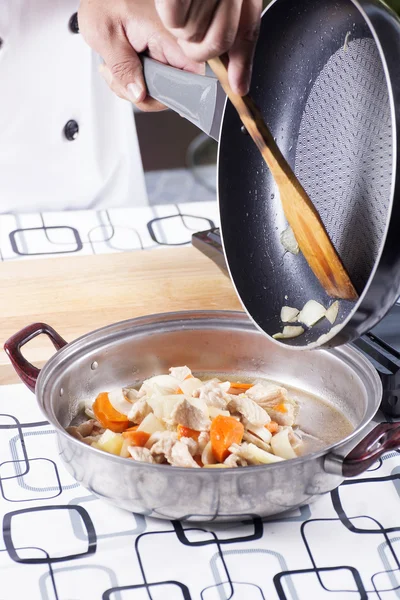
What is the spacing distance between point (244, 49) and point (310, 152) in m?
0.14

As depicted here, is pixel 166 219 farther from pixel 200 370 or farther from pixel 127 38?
pixel 200 370

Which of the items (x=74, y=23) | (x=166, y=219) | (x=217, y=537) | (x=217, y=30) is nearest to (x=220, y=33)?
(x=217, y=30)

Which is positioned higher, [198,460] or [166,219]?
[198,460]

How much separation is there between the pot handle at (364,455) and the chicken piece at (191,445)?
0.45ft

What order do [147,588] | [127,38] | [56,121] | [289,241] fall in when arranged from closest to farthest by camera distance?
1. [147,588]
2. [289,241]
3. [127,38]
4. [56,121]

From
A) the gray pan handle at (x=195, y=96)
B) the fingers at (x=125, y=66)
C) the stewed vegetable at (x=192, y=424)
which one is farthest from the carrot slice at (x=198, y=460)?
the fingers at (x=125, y=66)

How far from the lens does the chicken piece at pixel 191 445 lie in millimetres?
819

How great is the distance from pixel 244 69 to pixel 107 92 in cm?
97

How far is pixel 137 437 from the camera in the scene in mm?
842

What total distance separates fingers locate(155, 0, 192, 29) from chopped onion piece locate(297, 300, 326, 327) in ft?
1.09

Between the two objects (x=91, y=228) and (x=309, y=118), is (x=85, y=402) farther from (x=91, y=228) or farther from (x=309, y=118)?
(x=91, y=228)

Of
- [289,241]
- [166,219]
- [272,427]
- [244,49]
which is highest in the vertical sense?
[244,49]

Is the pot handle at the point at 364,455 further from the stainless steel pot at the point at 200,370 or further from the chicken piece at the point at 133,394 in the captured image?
the chicken piece at the point at 133,394

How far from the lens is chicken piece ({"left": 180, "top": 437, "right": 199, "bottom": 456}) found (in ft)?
2.69
